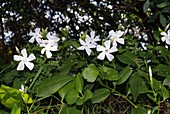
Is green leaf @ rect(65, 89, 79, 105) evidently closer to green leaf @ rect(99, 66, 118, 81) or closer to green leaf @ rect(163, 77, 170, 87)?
green leaf @ rect(99, 66, 118, 81)

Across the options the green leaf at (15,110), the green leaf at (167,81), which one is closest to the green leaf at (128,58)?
the green leaf at (167,81)

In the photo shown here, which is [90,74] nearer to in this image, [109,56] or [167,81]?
[109,56]

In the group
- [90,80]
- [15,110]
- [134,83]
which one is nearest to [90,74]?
[90,80]

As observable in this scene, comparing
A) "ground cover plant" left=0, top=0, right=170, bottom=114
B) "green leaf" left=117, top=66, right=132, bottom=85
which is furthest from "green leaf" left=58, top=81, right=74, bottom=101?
"green leaf" left=117, top=66, right=132, bottom=85

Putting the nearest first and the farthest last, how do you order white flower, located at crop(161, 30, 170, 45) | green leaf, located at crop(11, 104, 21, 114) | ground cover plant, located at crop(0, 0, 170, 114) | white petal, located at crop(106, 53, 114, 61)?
green leaf, located at crop(11, 104, 21, 114) → ground cover plant, located at crop(0, 0, 170, 114) → white petal, located at crop(106, 53, 114, 61) → white flower, located at crop(161, 30, 170, 45)

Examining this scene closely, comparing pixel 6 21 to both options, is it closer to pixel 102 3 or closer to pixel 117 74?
pixel 102 3
